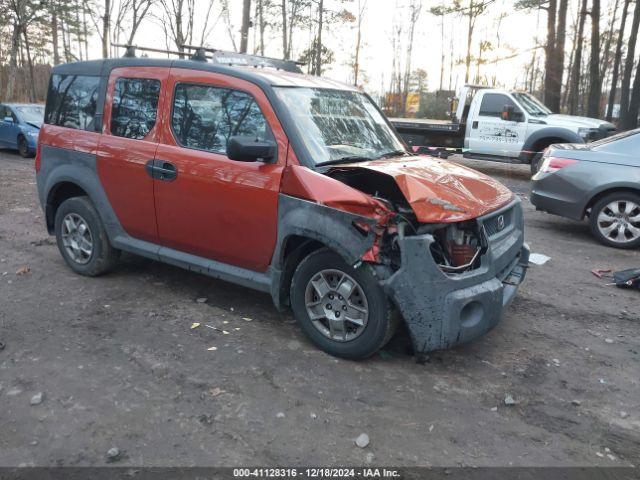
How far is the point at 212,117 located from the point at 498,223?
2403 millimetres

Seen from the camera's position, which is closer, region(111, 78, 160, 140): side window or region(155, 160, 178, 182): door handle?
region(155, 160, 178, 182): door handle

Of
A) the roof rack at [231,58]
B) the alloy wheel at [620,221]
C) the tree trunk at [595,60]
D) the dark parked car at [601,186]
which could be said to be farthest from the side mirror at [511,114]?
the tree trunk at [595,60]

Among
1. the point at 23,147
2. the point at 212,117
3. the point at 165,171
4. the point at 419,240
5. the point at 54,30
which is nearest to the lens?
the point at 419,240

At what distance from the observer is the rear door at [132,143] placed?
→ 4707mm

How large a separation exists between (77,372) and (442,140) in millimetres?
12200

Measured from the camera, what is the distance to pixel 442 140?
14312mm

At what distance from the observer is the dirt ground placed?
2.96 meters

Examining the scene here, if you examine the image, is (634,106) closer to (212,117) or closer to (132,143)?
(212,117)

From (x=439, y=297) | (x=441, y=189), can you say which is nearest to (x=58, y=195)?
(x=441, y=189)

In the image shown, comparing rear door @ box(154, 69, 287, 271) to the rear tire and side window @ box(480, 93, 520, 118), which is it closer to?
side window @ box(480, 93, 520, 118)

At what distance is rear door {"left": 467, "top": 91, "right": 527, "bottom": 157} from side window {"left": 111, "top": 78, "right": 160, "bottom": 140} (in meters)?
10.5

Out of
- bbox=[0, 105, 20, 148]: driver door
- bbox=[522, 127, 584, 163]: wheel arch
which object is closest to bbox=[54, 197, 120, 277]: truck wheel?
bbox=[522, 127, 584, 163]: wheel arch

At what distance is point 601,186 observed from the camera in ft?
23.4

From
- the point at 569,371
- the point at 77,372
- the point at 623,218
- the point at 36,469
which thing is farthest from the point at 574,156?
the point at 36,469
